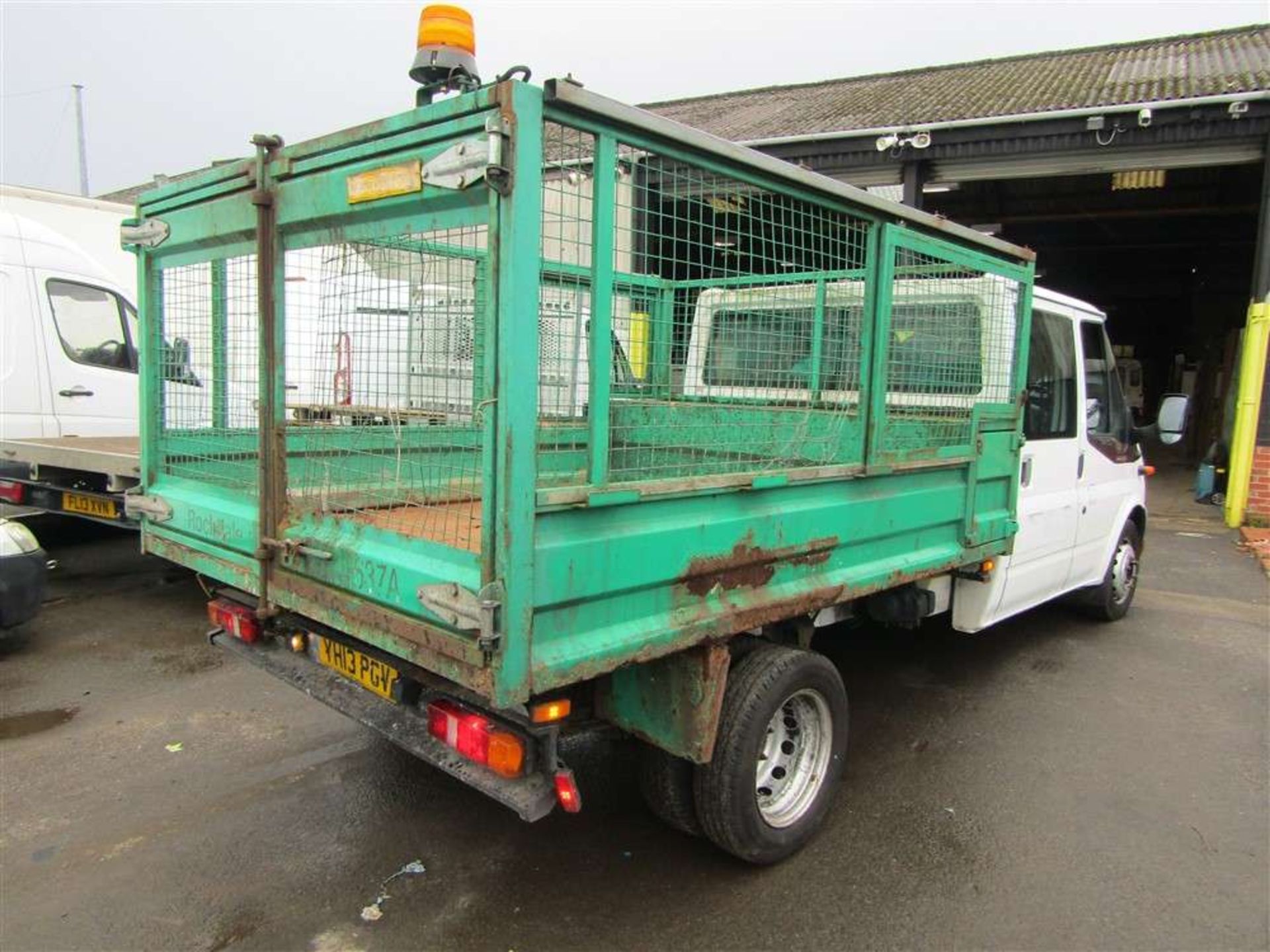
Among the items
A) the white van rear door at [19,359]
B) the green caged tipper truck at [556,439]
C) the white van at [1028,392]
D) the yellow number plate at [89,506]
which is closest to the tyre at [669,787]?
the green caged tipper truck at [556,439]

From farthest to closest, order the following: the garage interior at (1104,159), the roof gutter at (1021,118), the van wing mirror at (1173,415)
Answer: the garage interior at (1104,159) → the roof gutter at (1021,118) → the van wing mirror at (1173,415)

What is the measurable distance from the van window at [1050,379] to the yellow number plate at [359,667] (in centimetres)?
326

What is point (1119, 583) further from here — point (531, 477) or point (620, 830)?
point (531, 477)

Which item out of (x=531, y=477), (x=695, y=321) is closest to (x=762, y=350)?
(x=695, y=321)

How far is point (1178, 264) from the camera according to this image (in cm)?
1953

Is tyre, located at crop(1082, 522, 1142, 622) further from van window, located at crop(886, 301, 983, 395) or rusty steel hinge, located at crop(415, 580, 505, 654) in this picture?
rusty steel hinge, located at crop(415, 580, 505, 654)

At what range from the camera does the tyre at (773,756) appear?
257 centimetres

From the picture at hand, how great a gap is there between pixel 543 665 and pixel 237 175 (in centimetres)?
192

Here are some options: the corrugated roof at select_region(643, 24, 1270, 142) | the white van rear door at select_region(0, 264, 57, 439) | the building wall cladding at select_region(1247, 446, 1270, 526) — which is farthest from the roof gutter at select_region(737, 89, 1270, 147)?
the white van rear door at select_region(0, 264, 57, 439)

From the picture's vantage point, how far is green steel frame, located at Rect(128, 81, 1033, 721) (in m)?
1.88

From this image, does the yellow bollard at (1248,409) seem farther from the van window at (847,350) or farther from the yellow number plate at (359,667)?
the yellow number plate at (359,667)

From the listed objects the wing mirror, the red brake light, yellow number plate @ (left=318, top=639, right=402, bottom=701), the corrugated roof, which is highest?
the corrugated roof

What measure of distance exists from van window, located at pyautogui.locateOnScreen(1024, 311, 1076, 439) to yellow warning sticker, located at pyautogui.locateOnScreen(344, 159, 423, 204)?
315 cm

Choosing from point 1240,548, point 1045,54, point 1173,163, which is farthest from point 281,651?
point 1045,54
